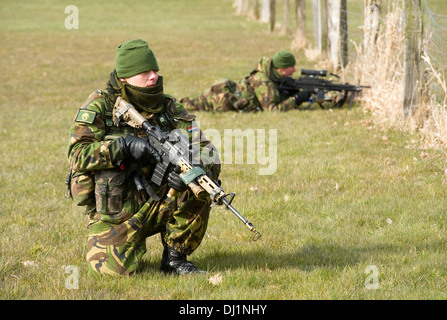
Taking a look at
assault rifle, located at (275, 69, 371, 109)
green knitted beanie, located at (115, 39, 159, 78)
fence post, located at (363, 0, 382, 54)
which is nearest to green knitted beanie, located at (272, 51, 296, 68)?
assault rifle, located at (275, 69, 371, 109)

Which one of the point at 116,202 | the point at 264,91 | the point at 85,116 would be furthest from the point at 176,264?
the point at 264,91

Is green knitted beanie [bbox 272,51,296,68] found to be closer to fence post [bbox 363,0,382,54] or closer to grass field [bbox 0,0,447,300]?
grass field [bbox 0,0,447,300]

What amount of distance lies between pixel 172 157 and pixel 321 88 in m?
6.83

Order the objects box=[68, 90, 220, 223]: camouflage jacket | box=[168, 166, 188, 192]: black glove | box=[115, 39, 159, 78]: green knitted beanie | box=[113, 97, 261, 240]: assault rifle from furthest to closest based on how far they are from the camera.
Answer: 1. box=[115, 39, 159, 78]: green knitted beanie
2. box=[68, 90, 220, 223]: camouflage jacket
3. box=[168, 166, 188, 192]: black glove
4. box=[113, 97, 261, 240]: assault rifle

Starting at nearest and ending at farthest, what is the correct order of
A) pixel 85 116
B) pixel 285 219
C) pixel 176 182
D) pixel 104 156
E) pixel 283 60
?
pixel 176 182, pixel 104 156, pixel 85 116, pixel 285 219, pixel 283 60

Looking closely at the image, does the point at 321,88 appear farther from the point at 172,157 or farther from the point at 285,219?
the point at 172,157

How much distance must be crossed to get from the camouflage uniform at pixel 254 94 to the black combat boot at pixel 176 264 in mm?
6399

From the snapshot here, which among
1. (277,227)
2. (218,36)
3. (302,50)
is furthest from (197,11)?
(277,227)

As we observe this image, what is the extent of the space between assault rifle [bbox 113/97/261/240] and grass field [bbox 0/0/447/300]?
2.00 ft

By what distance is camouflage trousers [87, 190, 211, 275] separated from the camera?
4.45m

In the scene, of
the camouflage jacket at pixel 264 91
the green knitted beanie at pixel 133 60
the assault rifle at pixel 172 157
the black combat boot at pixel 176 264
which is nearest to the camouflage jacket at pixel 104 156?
the assault rifle at pixel 172 157

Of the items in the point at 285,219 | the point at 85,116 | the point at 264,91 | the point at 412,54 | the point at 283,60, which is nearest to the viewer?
the point at 85,116

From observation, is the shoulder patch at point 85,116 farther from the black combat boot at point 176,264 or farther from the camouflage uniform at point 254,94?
the camouflage uniform at point 254,94

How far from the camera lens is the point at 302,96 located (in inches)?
423
